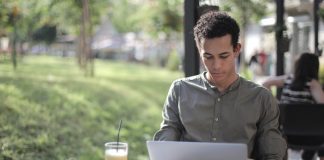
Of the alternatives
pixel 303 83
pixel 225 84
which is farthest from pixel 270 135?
pixel 303 83

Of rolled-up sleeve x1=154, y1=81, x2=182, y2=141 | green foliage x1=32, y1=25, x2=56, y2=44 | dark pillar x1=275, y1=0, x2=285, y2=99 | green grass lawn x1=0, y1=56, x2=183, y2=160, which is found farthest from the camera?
green foliage x1=32, y1=25, x2=56, y2=44

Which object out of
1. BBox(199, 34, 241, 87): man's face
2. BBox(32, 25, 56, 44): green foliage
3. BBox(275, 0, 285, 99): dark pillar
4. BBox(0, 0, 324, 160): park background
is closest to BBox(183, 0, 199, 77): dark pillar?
BBox(0, 0, 324, 160): park background

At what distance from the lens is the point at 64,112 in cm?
571

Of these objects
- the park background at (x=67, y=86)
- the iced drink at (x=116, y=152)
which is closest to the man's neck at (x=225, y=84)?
the iced drink at (x=116, y=152)

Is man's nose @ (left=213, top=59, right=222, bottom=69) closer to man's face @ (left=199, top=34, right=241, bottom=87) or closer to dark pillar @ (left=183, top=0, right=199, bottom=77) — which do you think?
man's face @ (left=199, top=34, right=241, bottom=87)

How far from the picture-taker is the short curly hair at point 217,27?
2014 mm

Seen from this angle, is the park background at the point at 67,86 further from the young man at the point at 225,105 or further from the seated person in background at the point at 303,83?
the young man at the point at 225,105

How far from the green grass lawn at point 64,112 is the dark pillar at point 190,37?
152 centimetres

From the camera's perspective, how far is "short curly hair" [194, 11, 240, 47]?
6.61 feet

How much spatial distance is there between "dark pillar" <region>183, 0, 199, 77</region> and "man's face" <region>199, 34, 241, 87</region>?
1250 millimetres

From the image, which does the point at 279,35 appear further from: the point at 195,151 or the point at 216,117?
the point at 195,151

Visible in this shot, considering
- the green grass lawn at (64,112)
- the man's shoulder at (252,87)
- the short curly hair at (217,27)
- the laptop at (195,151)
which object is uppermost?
the short curly hair at (217,27)

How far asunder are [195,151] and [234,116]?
337 millimetres

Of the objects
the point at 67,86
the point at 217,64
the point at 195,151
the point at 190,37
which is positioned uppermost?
the point at 190,37
